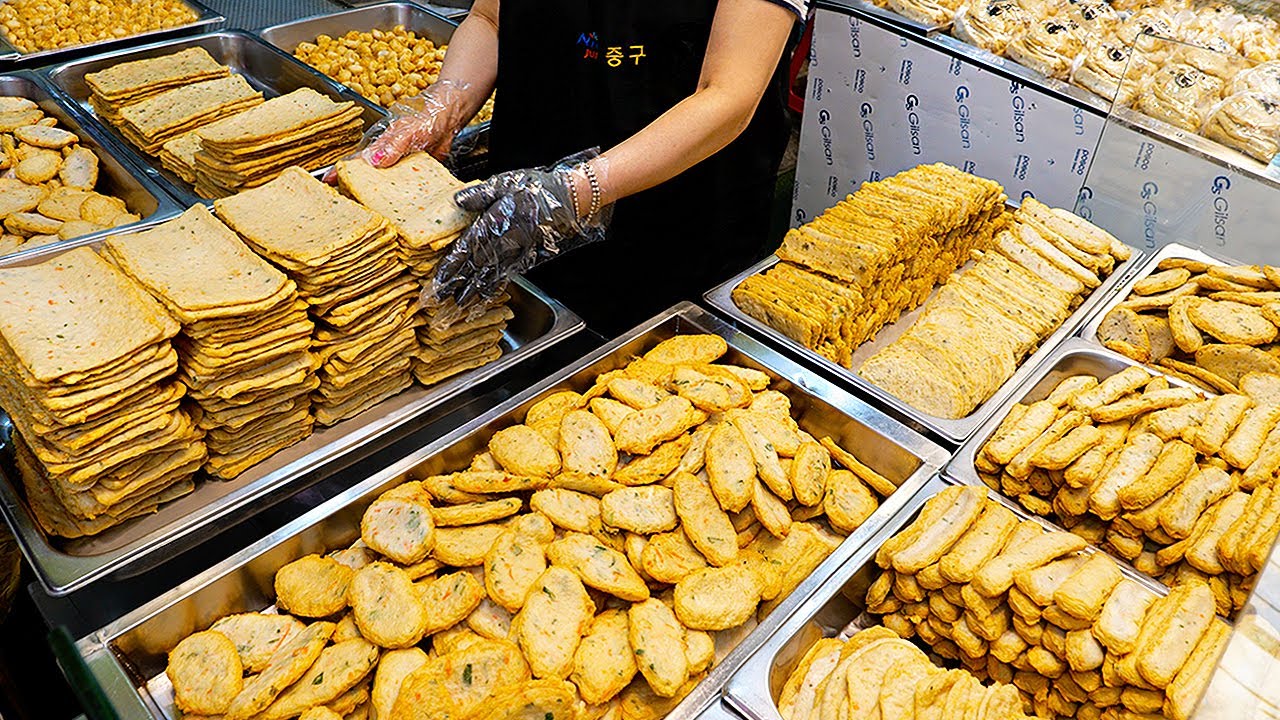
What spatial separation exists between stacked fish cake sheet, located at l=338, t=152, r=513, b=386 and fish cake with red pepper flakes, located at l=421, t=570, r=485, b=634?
678 millimetres

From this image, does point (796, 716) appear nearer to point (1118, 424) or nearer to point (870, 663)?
point (870, 663)

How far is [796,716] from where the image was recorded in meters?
1.66

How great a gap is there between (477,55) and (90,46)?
2.20m

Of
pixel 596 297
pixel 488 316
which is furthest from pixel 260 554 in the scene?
pixel 596 297

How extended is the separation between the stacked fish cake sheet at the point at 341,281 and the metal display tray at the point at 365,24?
2.51 m

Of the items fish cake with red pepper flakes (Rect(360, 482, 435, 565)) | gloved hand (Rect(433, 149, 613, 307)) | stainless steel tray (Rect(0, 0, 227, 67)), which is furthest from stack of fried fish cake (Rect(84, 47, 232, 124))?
fish cake with red pepper flakes (Rect(360, 482, 435, 565))

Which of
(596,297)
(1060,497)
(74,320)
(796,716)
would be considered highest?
(74,320)

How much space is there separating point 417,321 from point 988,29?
10.9ft

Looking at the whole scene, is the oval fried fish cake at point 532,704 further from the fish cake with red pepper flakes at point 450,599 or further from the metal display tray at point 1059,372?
the metal display tray at point 1059,372

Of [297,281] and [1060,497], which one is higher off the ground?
[297,281]

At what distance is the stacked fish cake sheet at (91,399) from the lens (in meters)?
1.69

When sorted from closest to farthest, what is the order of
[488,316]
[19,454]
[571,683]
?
[571,683] → [19,454] → [488,316]

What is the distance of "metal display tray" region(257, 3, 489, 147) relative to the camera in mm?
4391

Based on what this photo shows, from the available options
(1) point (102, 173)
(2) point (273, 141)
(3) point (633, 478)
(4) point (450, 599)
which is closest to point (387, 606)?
(4) point (450, 599)
